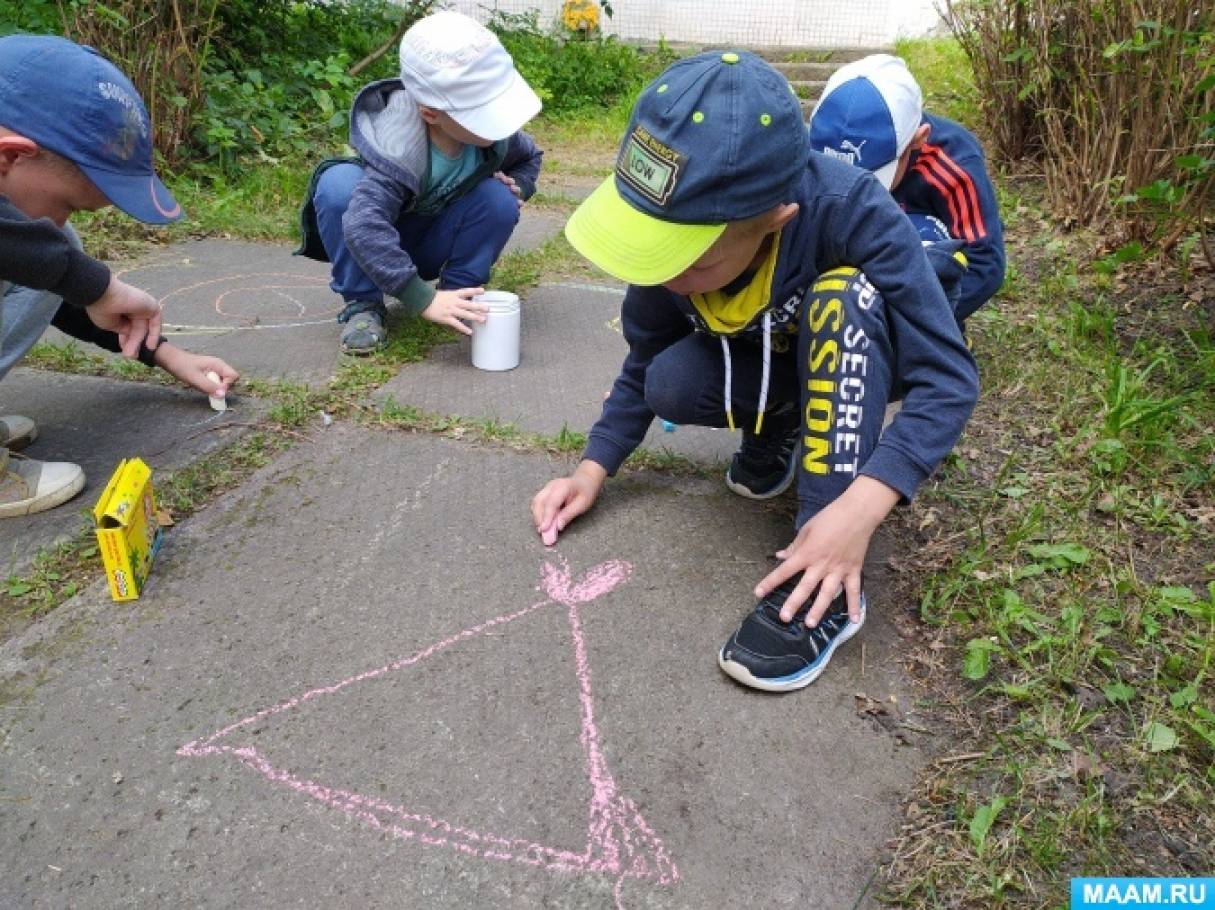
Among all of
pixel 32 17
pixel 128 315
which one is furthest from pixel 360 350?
pixel 32 17

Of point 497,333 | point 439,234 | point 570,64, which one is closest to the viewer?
point 497,333

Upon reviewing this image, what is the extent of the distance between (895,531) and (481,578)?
904 mm

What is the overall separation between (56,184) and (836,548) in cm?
166

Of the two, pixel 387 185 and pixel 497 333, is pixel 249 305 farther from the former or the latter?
pixel 497 333

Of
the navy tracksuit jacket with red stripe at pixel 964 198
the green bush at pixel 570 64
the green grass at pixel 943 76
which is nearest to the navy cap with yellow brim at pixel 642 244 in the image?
the navy tracksuit jacket with red stripe at pixel 964 198

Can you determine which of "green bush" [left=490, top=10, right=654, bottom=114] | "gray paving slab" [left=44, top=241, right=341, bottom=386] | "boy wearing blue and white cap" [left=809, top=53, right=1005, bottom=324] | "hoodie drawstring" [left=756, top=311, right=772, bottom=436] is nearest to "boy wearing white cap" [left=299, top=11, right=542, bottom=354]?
"gray paving slab" [left=44, top=241, right=341, bottom=386]

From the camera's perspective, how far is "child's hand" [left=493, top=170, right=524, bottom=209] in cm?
312

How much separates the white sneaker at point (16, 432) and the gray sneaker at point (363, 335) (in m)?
0.88

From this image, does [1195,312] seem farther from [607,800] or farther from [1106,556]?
[607,800]

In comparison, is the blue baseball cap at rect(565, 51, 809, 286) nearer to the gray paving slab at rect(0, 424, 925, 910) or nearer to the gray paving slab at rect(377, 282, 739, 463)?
the gray paving slab at rect(0, 424, 925, 910)

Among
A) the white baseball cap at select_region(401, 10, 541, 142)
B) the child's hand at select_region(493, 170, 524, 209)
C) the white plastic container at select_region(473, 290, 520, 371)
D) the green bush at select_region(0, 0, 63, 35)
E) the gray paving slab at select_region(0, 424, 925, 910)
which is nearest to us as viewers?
the gray paving slab at select_region(0, 424, 925, 910)

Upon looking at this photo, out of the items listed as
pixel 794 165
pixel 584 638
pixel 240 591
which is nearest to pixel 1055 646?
pixel 584 638

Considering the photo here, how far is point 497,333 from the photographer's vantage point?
2.73m

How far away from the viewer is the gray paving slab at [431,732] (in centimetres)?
123
